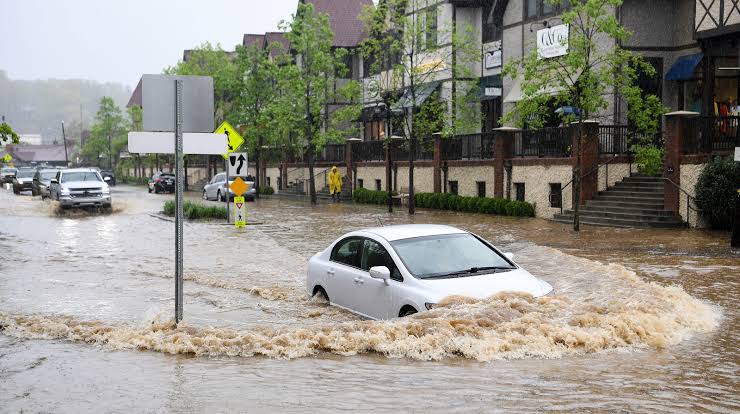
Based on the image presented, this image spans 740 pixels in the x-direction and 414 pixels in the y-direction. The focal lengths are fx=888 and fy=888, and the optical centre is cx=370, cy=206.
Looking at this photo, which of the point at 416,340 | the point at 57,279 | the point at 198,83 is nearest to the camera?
the point at 416,340

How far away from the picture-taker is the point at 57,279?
16.7 m

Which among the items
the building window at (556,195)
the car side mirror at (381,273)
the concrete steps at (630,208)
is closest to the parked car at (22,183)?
the building window at (556,195)

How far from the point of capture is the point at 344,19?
60719 millimetres

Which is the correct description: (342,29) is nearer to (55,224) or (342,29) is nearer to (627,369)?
→ (55,224)

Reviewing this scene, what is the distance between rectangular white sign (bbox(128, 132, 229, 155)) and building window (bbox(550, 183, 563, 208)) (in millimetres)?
22730

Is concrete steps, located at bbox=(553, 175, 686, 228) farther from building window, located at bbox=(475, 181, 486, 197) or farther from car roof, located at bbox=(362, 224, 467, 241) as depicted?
car roof, located at bbox=(362, 224, 467, 241)

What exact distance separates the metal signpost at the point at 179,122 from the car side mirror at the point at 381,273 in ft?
7.44

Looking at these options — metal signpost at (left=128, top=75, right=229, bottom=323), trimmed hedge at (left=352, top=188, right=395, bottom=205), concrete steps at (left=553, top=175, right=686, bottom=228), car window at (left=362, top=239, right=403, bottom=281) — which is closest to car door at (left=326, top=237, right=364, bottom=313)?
car window at (left=362, top=239, right=403, bottom=281)

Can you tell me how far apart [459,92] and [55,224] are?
20.0 m

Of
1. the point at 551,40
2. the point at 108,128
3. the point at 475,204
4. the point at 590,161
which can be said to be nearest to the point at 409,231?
the point at 590,161

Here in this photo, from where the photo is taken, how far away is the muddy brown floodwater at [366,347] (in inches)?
296

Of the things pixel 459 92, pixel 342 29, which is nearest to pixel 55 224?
pixel 459 92

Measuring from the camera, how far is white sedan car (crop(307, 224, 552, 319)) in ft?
33.6

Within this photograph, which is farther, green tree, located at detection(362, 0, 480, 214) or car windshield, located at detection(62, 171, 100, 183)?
car windshield, located at detection(62, 171, 100, 183)
